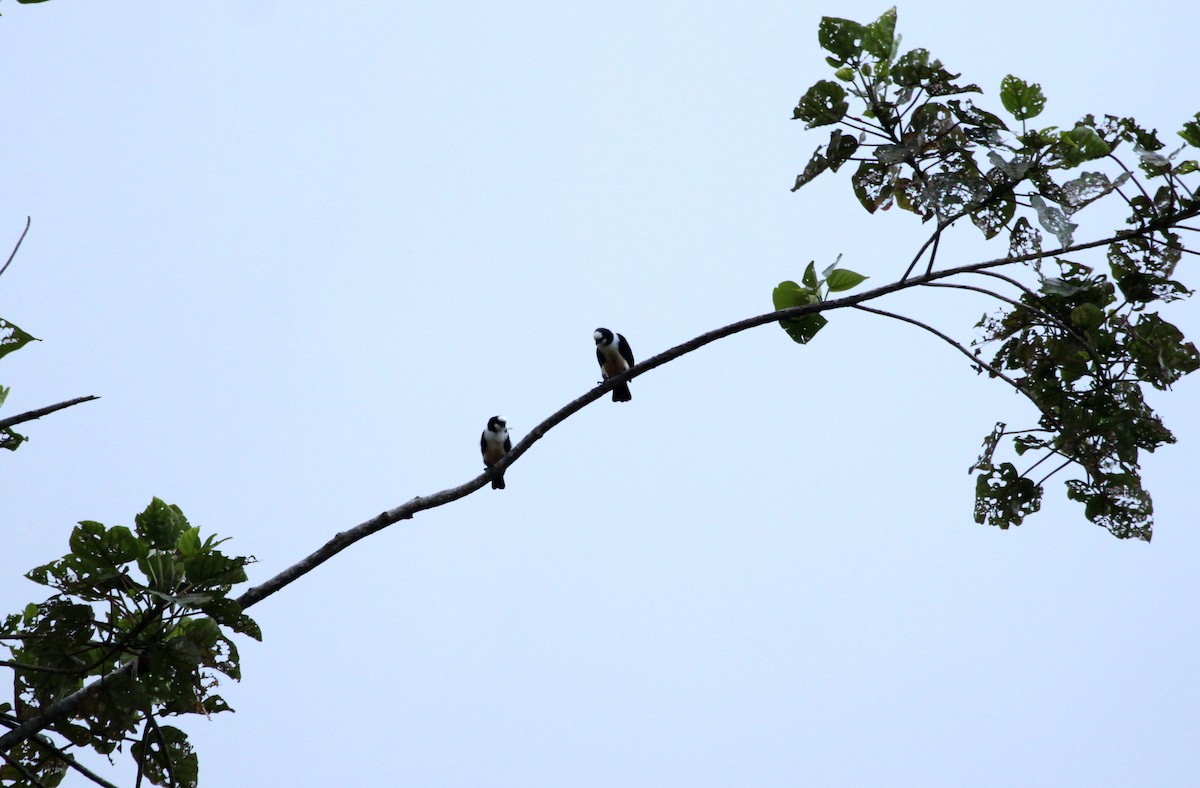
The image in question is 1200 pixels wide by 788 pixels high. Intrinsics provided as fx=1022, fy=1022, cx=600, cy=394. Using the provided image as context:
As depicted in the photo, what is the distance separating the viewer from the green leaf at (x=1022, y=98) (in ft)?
11.2

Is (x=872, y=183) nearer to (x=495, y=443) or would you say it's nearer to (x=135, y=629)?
(x=135, y=629)

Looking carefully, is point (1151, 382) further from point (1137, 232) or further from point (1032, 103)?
point (1032, 103)

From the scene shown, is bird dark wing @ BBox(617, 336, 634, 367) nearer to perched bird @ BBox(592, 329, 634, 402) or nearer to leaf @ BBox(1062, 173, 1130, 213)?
perched bird @ BBox(592, 329, 634, 402)

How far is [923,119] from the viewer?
11.3 feet

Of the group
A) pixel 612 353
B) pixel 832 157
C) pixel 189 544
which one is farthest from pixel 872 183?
pixel 612 353

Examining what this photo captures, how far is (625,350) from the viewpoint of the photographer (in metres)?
9.64

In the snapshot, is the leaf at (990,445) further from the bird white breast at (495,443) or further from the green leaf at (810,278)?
the bird white breast at (495,443)

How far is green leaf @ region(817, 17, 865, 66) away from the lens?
341 cm

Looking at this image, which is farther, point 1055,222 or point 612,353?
point 612,353

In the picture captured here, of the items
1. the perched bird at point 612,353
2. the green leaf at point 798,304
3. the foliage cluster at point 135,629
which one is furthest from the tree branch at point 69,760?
the perched bird at point 612,353

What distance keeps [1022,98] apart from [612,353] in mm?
6074

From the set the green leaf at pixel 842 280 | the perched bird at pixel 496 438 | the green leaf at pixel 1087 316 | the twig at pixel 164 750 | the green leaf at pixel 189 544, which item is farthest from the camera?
the perched bird at pixel 496 438

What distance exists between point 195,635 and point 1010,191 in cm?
299

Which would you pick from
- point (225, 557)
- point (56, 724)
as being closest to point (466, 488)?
point (225, 557)
